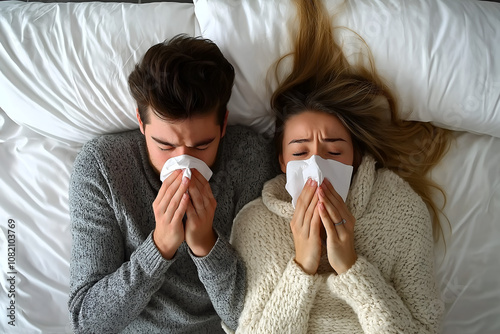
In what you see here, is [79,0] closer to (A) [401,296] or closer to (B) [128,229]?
(B) [128,229]

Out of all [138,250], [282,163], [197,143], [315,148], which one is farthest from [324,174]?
[138,250]

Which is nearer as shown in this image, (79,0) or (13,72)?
(13,72)

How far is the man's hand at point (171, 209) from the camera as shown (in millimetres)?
1411

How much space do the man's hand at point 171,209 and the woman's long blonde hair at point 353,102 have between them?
507 millimetres

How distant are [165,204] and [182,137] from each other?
23 centimetres

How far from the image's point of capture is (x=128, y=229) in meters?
1.60

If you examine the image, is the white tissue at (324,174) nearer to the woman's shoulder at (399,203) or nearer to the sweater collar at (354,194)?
the sweater collar at (354,194)

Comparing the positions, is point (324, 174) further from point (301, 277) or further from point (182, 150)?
point (182, 150)

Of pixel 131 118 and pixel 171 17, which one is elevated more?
pixel 171 17

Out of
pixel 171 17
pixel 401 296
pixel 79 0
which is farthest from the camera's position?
pixel 79 0

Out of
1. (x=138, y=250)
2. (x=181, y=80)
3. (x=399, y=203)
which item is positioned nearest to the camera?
(x=181, y=80)

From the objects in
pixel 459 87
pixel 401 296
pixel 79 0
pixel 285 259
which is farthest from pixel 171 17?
pixel 401 296

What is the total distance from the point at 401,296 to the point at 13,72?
1.63 m

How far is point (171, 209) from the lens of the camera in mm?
1425
